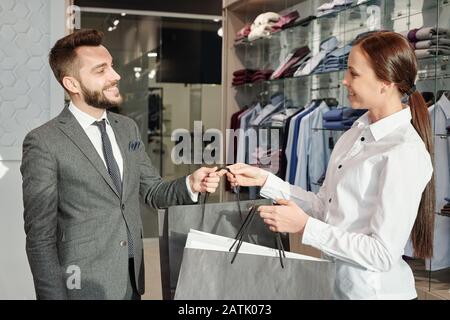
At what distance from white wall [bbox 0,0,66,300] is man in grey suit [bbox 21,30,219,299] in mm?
2121

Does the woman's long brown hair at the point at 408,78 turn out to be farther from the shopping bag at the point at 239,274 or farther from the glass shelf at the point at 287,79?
the glass shelf at the point at 287,79

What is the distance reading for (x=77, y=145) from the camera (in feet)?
5.80

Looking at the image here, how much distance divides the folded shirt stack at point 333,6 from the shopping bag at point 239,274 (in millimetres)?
3352

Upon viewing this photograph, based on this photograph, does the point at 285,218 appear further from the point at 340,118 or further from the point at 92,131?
the point at 340,118

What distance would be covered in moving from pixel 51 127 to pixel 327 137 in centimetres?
314

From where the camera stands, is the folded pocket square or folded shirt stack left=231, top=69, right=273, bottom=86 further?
folded shirt stack left=231, top=69, right=273, bottom=86

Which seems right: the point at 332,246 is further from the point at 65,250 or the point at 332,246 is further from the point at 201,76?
the point at 201,76

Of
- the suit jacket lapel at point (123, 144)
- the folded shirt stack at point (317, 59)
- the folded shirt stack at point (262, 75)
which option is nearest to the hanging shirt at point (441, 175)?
the folded shirt stack at point (317, 59)

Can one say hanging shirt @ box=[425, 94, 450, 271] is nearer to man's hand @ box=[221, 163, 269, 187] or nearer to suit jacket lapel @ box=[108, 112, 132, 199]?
man's hand @ box=[221, 163, 269, 187]

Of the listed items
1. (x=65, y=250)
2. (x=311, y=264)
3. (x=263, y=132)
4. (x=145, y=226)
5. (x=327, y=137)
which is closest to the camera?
(x=311, y=264)

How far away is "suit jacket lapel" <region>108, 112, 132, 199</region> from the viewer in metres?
1.85

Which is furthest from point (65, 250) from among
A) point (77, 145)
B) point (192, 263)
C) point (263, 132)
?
point (263, 132)

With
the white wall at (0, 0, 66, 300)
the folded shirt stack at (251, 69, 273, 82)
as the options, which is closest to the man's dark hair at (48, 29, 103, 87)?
the white wall at (0, 0, 66, 300)

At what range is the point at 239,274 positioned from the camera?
4.49ft
